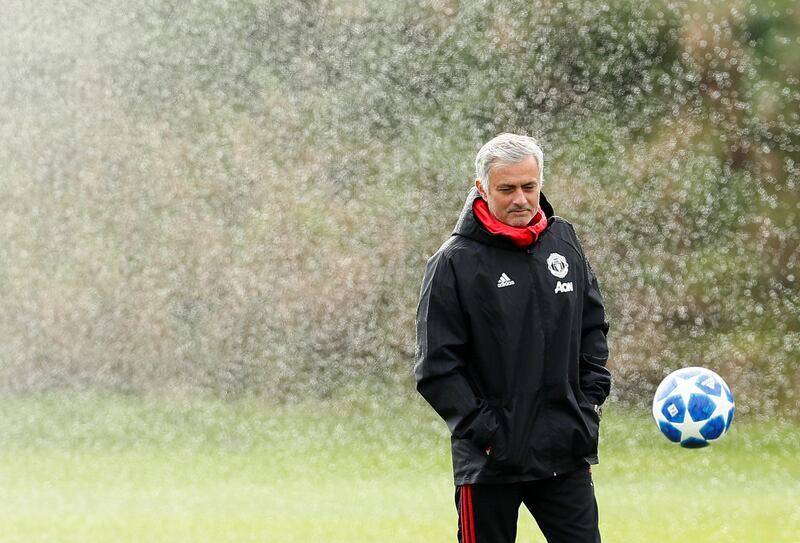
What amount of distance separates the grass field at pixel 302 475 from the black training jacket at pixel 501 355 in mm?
2955

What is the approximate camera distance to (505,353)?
292 centimetres

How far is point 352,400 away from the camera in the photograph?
11.0 metres

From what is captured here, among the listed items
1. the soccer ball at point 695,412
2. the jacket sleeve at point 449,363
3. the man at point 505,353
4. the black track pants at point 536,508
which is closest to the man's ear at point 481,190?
the man at point 505,353

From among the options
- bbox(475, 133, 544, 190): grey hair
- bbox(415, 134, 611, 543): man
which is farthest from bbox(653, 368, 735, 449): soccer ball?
bbox(475, 133, 544, 190): grey hair

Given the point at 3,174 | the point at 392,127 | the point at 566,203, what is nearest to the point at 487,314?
the point at 566,203

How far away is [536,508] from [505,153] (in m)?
0.83

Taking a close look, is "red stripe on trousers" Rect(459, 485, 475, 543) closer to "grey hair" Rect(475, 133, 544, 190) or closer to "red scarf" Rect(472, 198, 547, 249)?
"red scarf" Rect(472, 198, 547, 249)

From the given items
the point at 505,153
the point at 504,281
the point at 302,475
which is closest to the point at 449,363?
the point at 504,281

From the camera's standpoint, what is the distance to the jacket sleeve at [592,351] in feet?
10.2

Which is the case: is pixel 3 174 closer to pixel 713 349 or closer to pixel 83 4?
pixel 83 4

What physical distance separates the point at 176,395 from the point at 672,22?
5.25 meters

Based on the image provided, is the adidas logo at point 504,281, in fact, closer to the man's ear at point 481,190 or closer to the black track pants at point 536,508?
the man's ear at point 481,190

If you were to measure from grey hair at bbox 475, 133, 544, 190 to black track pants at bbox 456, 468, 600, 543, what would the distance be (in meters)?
0.68

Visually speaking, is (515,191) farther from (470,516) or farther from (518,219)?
(470,516)
